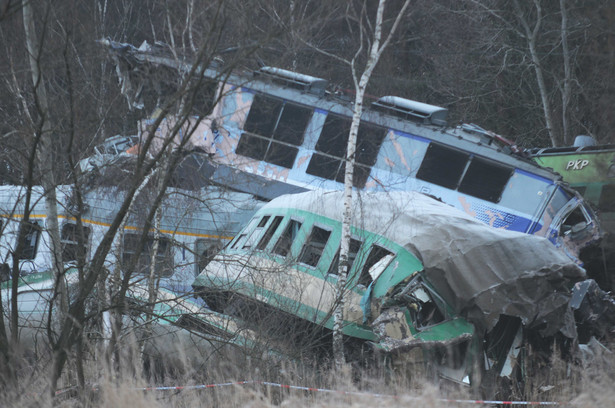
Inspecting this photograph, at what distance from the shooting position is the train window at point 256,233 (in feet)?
38.3

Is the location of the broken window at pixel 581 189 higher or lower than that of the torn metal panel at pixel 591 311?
higher

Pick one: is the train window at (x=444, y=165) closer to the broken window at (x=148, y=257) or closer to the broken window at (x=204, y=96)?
the broken window at (x=148, y=257)

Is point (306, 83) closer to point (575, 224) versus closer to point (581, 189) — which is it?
point (575, 224)

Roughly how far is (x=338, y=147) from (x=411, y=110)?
177 cm

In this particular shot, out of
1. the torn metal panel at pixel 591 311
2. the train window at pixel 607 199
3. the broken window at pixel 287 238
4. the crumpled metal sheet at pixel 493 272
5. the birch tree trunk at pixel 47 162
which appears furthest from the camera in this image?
the train window at pixel 607 199

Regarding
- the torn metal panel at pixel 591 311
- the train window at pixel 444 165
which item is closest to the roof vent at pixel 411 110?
the train window at pixel 444 165

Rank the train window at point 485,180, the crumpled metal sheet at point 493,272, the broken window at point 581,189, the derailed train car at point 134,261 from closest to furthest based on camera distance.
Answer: the derailed train car at point 134,261, the crumpled metal sheet at point 493,272, the train window at point 485,180, the broken window at point 581,189

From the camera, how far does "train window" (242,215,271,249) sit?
459 inches

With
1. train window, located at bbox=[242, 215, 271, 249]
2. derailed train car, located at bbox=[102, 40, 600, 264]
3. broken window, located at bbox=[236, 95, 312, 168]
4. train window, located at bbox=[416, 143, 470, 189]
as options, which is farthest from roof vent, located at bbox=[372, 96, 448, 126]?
train window, located at bbox=[242, 215, 271, 249]

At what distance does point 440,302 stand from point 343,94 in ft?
24.1

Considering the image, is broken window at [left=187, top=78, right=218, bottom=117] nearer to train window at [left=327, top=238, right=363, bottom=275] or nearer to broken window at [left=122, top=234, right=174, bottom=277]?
broken window at [left=122, top=234, right=174, bottom=277]

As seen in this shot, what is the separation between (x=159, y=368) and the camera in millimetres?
10109

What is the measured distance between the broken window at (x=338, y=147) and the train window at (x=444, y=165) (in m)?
1.07

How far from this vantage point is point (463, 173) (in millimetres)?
14516
